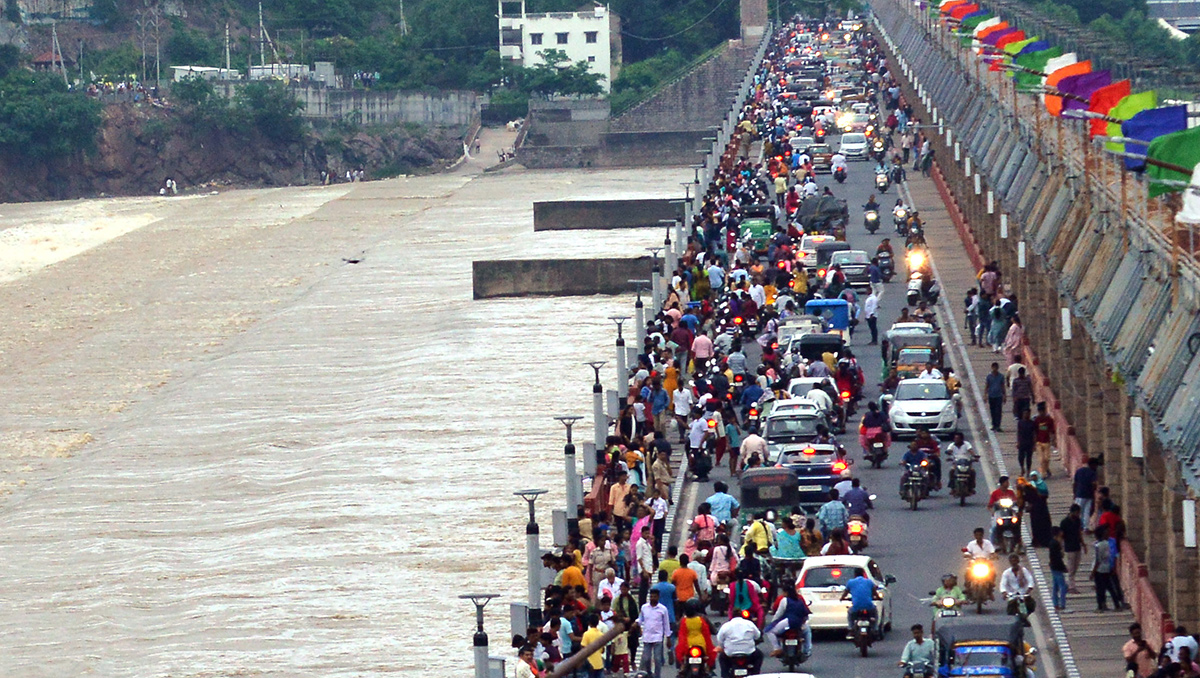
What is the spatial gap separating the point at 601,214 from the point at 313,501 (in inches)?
2020

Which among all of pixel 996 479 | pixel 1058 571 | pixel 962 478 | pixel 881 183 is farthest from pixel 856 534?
pixel 881 183

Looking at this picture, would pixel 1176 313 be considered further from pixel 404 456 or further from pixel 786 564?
pixel 404 456

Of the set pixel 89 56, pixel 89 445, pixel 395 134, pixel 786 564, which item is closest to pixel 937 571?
pixel 786 564

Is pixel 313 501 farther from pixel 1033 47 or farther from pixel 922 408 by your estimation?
pixel 1033 47

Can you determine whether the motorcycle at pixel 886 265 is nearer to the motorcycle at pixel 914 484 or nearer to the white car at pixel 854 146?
the motorcycle at pixel 914 484

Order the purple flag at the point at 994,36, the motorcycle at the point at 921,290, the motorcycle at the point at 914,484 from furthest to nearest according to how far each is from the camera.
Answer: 1. the purple flag at the point at 994,36
2. the motorcycle at the point at 921,290
3. the motorcycle at the point at 914,484

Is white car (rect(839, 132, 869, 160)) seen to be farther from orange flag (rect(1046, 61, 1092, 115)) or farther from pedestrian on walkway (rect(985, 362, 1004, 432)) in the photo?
pedestrian on walkway (rect(985, 362, 1004, 432))

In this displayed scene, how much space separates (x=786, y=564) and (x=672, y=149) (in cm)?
11682

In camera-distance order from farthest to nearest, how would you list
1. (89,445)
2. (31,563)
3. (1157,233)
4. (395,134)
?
(395,134) < (89,445) < (31,563) < (1157,233)

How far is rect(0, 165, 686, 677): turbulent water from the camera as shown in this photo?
124 ft

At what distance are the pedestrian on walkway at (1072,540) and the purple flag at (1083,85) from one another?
34.8 feet

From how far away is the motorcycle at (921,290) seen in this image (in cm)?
5209

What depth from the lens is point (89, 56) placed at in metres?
178

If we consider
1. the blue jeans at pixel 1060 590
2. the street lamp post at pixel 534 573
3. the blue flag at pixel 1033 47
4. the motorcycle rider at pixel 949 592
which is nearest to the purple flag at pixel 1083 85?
the blue jeans at pixel 1060 590
